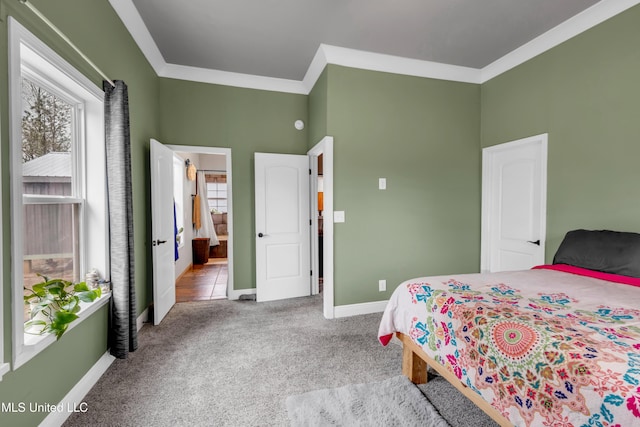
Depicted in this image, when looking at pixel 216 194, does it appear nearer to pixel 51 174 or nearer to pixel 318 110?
pixel 318 110

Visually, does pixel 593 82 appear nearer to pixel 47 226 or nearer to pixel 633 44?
pixel 633 44

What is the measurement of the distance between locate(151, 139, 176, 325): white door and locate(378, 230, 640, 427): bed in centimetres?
233

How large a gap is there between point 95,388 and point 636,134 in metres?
4.40

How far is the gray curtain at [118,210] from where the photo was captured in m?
2.17

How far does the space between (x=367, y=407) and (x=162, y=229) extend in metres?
2.63

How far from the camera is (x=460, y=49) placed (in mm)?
3148

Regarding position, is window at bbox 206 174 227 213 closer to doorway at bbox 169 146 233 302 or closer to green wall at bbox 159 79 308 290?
doorway at bbox 169 146 233 302

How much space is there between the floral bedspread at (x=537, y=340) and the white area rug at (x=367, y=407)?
1.12 ft

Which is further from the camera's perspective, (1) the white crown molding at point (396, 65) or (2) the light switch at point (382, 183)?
(2) the light switch at point (382, 183)

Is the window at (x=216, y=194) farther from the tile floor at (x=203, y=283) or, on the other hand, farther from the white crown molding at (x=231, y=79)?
the white crown molding at (x=231, y=79)

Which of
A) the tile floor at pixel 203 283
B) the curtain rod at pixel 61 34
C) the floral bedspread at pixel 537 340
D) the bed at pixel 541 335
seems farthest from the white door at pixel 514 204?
the curtain rod at pixel 61 34

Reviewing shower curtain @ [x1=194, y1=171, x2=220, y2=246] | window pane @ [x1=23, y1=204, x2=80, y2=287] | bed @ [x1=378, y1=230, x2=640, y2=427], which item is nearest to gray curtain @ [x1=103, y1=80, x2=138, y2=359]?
window pane @ [x1=23, y1=204, x2=80, y2=287]

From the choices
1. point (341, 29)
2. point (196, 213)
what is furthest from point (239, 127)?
point (196, 213)

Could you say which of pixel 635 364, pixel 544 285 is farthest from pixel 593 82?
pixel 635 364
